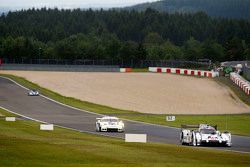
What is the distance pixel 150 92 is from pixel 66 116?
24330 mm

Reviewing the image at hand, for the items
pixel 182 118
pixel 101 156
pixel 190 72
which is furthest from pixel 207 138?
pixel 190 72

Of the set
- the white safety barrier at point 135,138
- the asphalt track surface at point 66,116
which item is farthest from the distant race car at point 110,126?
the white safety barrier at point 135,138

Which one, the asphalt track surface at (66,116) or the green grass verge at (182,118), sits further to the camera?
the green grass verge at (182,118)

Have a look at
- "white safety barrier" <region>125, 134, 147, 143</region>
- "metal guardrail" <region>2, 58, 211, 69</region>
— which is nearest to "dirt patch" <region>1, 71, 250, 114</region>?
"white safety barrier" <region>125, 134, 147, 143</region>

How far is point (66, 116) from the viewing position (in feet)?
225

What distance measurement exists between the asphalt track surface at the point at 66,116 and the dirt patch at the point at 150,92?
17.3 ft

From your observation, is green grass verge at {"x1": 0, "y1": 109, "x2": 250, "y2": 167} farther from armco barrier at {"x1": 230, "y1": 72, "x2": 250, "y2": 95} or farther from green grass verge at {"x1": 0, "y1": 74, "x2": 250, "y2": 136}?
armco barrier at {"x1": 230, "y1": 72, "x2": 250, "y2": 95}

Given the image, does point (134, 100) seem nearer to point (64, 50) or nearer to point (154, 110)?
point (154, 110)

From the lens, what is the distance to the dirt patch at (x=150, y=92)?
78062 millimetres

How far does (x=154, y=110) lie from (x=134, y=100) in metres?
9.02

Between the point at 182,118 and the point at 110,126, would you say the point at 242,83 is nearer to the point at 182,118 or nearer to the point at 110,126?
the point at 182,118

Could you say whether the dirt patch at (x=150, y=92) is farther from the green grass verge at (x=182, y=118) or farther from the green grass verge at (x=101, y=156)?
the green grass verge at (x=101, y=156)

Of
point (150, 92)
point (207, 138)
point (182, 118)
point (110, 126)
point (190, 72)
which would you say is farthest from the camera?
point (190, 72)

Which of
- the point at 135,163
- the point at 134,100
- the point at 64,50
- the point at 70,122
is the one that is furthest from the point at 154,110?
the point at 64,50
